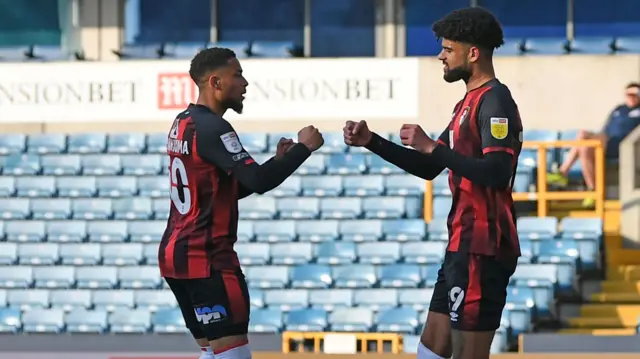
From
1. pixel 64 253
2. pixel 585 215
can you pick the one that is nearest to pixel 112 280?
pixel 64 253

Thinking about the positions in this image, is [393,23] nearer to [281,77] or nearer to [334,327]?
[281,77]

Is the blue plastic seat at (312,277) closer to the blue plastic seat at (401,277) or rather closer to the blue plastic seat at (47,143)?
the blue plastic seat at (401,277)

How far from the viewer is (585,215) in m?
13.7

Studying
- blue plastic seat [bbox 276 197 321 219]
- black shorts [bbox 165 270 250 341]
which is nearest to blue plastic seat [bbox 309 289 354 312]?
blue plastic seat [bbox 276 197 321 219]

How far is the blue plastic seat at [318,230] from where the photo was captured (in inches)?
526

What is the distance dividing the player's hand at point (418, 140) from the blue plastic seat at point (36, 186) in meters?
10.1

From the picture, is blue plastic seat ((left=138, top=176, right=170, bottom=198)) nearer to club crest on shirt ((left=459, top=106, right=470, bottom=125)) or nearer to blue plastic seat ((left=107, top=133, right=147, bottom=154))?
blue plastic seat ((left=107, top=133, right=147, bottom=154))

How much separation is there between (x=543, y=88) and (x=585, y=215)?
6.63ft

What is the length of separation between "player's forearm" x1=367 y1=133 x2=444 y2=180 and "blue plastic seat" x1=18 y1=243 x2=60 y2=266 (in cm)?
871

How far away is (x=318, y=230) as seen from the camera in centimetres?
1342

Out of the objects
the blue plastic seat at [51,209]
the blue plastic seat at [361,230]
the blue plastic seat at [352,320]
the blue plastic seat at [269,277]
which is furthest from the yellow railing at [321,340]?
the blue plastic seat at [51,209]

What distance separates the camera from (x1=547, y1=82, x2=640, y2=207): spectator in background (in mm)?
13469

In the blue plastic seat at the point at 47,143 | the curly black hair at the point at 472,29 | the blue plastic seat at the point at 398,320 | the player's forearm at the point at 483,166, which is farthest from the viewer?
the blue plastic seat at the point at 47,143

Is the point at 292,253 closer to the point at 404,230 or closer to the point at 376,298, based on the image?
the point at 404,230
